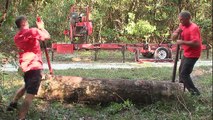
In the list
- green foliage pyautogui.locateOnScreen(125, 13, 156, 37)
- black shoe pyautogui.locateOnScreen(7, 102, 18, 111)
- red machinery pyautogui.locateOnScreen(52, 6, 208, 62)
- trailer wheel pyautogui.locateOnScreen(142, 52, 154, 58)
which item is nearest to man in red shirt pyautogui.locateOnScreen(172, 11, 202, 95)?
black shoe pyautogui.locateOnScreen(7, 102, 18, 111)

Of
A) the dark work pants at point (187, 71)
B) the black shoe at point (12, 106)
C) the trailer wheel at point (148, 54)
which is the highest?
the dark work pants at point (187, 71)

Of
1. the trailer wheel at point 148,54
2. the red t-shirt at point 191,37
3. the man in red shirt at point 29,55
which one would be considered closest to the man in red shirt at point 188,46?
the red t-shirt at point 191,37

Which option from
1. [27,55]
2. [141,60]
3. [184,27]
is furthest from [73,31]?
[27,55]

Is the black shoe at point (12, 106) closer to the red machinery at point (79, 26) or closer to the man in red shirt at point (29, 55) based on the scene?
the man in red shirt at point (29, 55)

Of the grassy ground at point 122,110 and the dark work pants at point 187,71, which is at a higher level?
the dark work pants at point 187,71

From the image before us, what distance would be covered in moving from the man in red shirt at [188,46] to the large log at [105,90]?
472 mm

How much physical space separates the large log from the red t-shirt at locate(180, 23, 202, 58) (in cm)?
76

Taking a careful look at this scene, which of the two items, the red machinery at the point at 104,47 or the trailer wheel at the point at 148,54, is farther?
the trailer wheel at the point at 148,54

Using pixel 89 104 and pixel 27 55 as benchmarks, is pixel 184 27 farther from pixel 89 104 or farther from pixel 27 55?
pixel 27 55

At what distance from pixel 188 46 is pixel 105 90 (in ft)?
6.14

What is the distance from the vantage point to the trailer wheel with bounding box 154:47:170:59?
769 inches

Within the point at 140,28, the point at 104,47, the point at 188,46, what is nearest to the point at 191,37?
the point at 188,46

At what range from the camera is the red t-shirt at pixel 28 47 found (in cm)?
667

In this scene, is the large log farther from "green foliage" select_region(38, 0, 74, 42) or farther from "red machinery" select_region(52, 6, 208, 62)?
"green foliage" select_region(38, 0, 74, 42)
